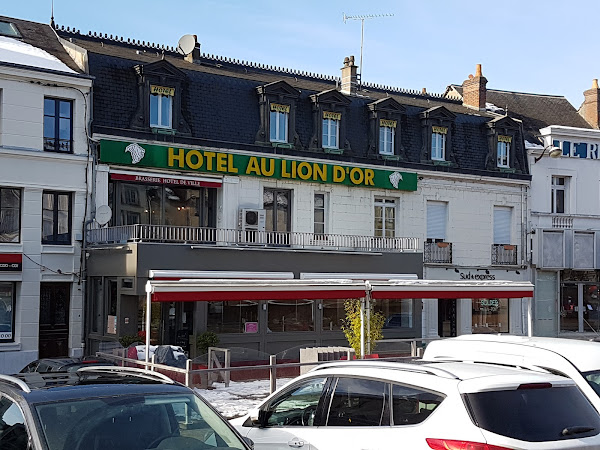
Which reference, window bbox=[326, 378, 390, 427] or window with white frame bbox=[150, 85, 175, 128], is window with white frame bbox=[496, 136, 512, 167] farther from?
window bbox=[326, 378, 390, 427]

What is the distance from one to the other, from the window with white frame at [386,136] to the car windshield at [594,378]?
2028cm

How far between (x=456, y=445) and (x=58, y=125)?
18.6 m

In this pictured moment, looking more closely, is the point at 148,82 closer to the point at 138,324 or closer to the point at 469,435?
the point at 138,324

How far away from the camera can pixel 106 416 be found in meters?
5.40

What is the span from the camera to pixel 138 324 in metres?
22.1

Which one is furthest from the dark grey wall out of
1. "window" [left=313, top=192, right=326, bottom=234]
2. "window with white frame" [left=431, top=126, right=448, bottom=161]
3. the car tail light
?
the car tail light

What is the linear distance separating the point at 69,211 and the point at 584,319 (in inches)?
A: 848

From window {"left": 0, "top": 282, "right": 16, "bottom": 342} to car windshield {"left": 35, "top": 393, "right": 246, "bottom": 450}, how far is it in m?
→ 16.7

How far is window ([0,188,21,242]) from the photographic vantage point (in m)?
21.1

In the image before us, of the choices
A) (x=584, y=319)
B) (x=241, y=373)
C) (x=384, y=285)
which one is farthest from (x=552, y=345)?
(x=584, y=319)

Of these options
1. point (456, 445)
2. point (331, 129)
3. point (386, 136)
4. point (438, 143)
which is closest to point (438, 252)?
point (438, 143)

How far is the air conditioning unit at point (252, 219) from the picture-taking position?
80.9ft

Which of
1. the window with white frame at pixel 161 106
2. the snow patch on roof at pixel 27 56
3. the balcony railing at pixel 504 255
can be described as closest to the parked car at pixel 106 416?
the snow patch on roof at pixel 27 56

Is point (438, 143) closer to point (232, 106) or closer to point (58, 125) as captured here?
point (232, 106)
